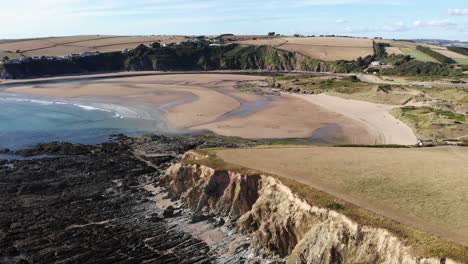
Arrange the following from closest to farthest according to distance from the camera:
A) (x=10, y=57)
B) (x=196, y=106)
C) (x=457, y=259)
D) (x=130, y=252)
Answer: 1. (x=457, y=259)
2. (x=130, y=252)
3. (x=196, y=106)
4. (x=10, y=57)

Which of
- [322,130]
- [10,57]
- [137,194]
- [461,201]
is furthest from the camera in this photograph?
[10,57]

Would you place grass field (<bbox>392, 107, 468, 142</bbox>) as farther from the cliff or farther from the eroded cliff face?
the cliff

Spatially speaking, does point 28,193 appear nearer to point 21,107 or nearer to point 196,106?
point 196,106

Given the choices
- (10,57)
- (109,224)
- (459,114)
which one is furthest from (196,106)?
(10,57)

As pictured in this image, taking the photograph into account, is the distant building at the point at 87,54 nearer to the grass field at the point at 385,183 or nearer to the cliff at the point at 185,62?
the cliff at the point at 185,62

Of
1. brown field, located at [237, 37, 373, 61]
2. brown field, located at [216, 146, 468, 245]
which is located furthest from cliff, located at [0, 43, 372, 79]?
brown field, located at [216, 146, 468, 245]

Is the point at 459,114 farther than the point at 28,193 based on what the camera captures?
Yes

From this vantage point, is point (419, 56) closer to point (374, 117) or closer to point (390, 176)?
point (374, 117)
